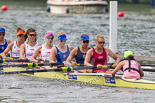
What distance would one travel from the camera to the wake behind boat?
40594 mm

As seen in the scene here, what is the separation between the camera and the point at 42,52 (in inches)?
544

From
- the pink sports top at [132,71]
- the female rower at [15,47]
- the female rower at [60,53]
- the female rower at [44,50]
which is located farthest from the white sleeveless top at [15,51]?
the pink sports top at [132,71]

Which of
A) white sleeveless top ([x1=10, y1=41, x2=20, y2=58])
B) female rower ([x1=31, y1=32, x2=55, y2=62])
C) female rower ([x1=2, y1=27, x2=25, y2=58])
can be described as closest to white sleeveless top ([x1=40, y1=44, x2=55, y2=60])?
female rower ([x1=31, y1=32, x2=55, y2=62])

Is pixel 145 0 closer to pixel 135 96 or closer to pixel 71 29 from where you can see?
pixel 71 29

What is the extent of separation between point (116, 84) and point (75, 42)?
11.8 meters

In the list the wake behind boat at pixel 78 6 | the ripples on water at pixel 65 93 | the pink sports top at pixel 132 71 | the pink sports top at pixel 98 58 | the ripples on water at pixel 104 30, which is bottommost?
the ripples on water at pixel 65 93

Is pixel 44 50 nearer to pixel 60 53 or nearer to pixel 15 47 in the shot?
pixel 60 53

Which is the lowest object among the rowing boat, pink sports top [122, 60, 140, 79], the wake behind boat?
the rowing boat

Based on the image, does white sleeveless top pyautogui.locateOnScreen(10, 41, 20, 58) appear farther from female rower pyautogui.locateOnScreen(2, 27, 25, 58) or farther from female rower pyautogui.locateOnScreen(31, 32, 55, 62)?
female rower pyautogui.locateOnScreen(31, 32, 55, 62)

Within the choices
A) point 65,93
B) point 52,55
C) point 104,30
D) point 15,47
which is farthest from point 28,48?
point 104,30

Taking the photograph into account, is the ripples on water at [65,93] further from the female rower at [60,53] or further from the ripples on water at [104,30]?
the ripples on water at [104,30]

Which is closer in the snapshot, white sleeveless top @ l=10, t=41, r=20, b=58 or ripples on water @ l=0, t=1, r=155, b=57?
white sleeveless top @ l=10, t=41, r=20, b=58

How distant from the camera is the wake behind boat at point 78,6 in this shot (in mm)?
40594

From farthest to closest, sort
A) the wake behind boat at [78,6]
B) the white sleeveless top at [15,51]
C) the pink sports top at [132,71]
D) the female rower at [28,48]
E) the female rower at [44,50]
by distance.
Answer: the wake behind boat at [78,6], the white sleeveless top at [15,51], the female rower at [28,48], the female rower at [44,50], the pink sports top at [132,71]
